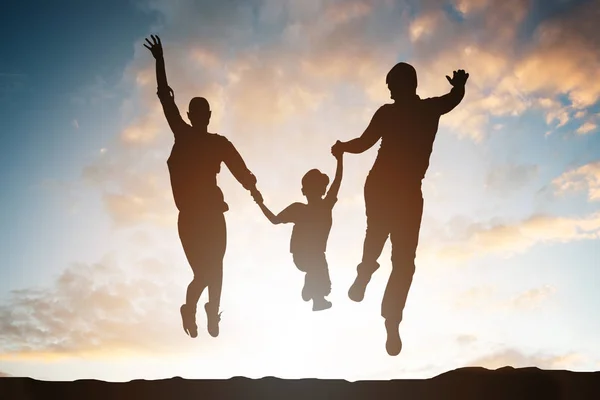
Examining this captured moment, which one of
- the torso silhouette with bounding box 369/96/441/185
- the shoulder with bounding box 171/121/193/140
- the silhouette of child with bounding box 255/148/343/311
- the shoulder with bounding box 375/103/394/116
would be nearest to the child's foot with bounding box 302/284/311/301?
the silhouette of child with bounding box 255/148/343/311

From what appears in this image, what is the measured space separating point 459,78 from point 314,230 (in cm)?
295

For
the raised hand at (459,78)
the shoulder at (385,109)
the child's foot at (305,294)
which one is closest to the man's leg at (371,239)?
the child's foot at (305,294)

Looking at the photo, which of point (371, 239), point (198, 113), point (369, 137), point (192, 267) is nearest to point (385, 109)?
point (369, 137)

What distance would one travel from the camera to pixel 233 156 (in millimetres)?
9125

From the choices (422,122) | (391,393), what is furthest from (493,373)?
(422,122)

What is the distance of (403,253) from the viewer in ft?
26.9

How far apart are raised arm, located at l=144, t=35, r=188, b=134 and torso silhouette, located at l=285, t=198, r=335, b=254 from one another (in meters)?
2.26

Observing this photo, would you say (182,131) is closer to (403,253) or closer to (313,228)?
(313,228)

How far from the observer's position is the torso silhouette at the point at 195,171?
8.82 meters

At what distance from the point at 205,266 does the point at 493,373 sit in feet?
15.7

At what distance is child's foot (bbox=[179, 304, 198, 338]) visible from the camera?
8.87m

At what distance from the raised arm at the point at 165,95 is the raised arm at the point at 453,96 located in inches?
144

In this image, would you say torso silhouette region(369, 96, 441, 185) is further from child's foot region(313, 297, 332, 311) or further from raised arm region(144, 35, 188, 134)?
raised arm region(144, 35, 188, 134)

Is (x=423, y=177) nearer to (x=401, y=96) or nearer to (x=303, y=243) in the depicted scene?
(x=401, y=96)
